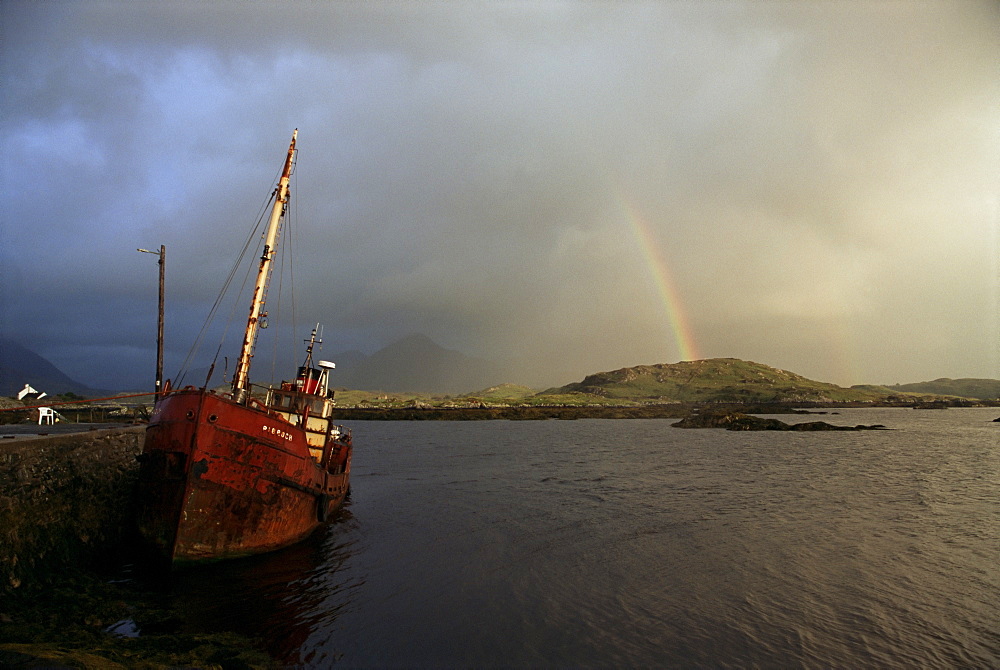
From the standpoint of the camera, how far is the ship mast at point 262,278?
19.5 metres

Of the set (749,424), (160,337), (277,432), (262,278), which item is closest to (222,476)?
(277,432)

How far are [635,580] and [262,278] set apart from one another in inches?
712

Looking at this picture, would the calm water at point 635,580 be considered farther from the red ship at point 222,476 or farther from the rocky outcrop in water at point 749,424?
the rocky outcrop in water at point 749,424

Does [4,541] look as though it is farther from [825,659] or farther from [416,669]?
[825,659]

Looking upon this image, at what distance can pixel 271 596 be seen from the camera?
1488 cm

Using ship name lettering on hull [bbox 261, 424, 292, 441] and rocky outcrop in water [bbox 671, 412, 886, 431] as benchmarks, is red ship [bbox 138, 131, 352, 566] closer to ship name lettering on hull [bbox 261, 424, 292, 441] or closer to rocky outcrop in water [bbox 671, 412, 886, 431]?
ship name lettering on hull [bbox 261, 424, 292, 441]

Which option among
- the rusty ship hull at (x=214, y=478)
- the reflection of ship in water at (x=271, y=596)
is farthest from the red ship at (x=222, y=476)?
the reflection of ship in water at (x=271, y=596)

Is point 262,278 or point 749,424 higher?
point 262,278

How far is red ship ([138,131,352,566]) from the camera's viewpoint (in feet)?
52.2

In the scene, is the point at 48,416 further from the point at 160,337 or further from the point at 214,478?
the point at 214,478

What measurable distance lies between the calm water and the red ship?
1.17 metres

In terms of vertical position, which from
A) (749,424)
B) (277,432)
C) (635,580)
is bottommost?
(749,424)

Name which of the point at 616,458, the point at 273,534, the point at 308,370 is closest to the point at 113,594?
the point at 273,534

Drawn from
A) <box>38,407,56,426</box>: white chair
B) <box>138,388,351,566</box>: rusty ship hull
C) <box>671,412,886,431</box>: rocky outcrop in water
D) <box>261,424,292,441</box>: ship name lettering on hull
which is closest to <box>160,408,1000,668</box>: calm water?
<box>138,388,351,566</box>: rusty ship hull
